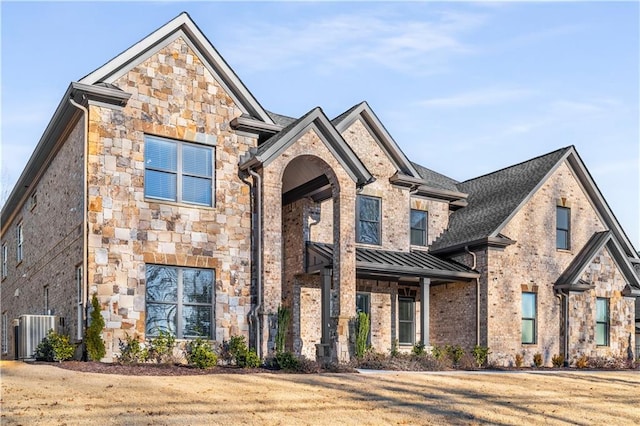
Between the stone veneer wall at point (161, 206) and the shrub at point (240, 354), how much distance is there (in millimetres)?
363

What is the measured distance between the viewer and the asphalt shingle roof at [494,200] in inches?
1020

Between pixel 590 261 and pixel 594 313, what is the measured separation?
2.04m

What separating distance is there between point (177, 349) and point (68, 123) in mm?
7080

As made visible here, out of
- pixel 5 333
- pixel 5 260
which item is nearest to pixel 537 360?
pixel 5 333

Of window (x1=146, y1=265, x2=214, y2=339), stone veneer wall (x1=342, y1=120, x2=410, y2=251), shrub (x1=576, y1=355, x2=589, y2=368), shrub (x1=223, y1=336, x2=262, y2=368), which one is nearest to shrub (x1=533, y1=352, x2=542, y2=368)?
shrub (x1=576, y1=355, x2=589, y2=368)

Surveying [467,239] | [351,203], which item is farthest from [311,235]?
[467,239]

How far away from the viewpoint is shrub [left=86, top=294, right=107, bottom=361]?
16.9 m

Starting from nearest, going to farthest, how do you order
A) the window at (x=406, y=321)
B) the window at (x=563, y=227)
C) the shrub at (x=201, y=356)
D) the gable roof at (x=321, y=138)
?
the shrub at (x=201, y=356) → the gable roof at (x=321, y=138) → the window at (x=406, y=321) → the window at (x=563, y=227)

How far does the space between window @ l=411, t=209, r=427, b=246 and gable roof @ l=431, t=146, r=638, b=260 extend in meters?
0.53

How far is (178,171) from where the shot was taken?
63.4 feet

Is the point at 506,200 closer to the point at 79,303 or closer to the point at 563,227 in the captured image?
the point at 563,227

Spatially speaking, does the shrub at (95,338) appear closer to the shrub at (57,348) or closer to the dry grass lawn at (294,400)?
the shrub at (57,348)

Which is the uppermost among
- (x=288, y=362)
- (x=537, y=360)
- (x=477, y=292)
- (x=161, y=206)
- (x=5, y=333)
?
(x=161, y=206)

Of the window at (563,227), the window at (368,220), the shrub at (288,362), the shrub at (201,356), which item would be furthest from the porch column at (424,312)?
the shrub at (201,356)
